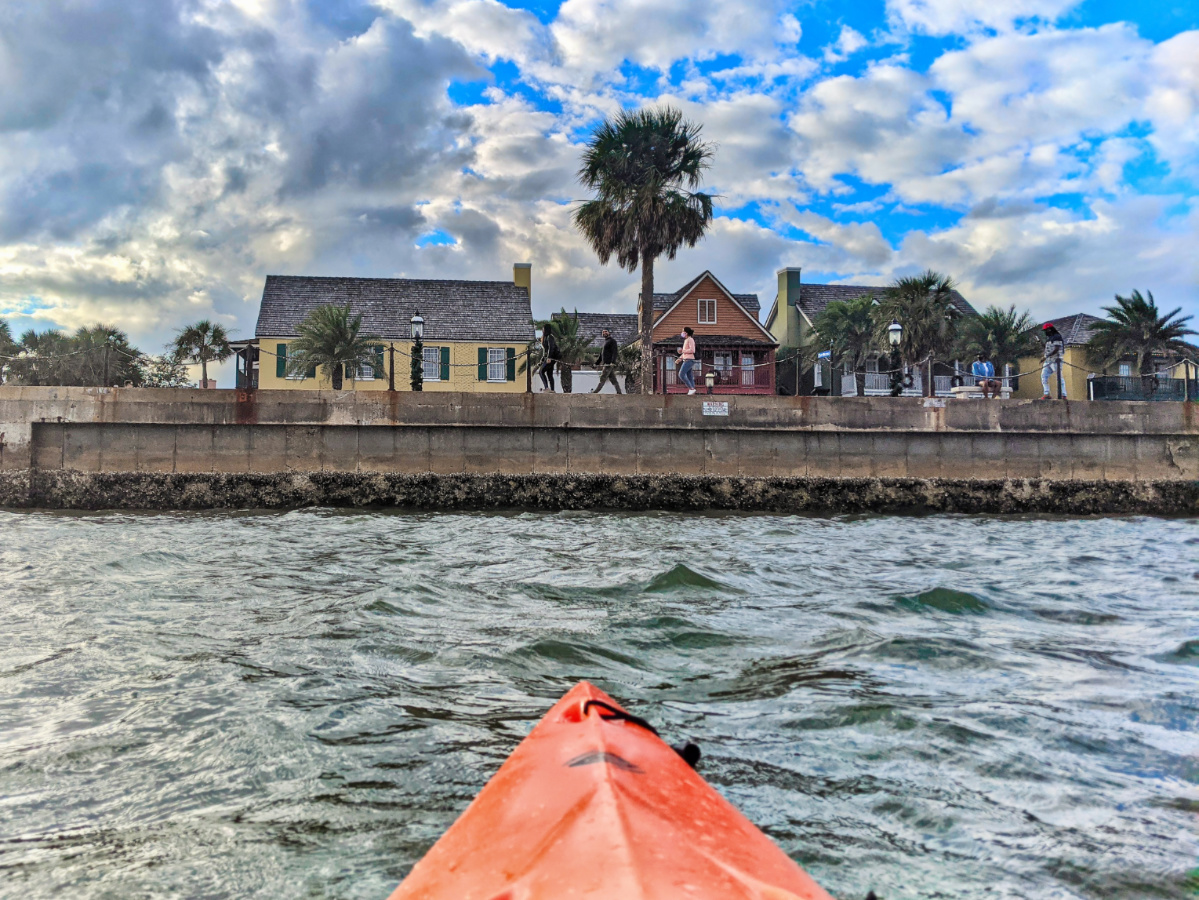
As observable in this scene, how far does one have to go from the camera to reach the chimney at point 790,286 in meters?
38.5

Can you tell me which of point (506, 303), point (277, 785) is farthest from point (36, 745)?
point (506, 303)

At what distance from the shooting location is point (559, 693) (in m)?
3.65

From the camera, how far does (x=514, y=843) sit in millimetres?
1623

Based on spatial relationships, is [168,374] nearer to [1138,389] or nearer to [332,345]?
[332,345]

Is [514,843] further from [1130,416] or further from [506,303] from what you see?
[506,303]

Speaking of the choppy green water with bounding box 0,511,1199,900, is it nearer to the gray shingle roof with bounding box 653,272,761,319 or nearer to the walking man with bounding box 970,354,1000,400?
the walking man with bounding box 970,354,1000,400

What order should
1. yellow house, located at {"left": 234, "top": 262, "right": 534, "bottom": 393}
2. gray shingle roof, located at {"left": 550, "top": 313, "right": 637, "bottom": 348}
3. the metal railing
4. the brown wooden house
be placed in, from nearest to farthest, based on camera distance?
the metal railing < yellow house, located at {"left": 234, "top": 262, "right": 534, "bottom": 393} < the brown wooden house < gray shingle roof, located at {"left": 550, "top": 313, "right": 637, "bottom": 348}

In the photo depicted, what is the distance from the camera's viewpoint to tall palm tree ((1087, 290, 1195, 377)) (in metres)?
31.5

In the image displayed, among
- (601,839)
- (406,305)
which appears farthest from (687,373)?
(406,305)

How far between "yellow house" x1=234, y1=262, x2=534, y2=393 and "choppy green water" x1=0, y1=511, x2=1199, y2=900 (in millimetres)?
23520

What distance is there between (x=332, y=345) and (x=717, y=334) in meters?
16.0

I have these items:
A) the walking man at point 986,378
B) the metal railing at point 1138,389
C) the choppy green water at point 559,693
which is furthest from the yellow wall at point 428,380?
the metal railing at point 1138,389

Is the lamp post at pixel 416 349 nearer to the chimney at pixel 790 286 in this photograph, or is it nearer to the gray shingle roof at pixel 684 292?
the gray shingle roof at pixel 684 292

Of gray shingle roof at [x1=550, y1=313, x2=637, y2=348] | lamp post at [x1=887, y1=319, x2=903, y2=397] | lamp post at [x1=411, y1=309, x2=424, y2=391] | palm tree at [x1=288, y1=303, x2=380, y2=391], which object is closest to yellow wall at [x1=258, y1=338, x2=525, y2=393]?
palm tree at [x1=288, y1=303, x2=380, y2=391]
